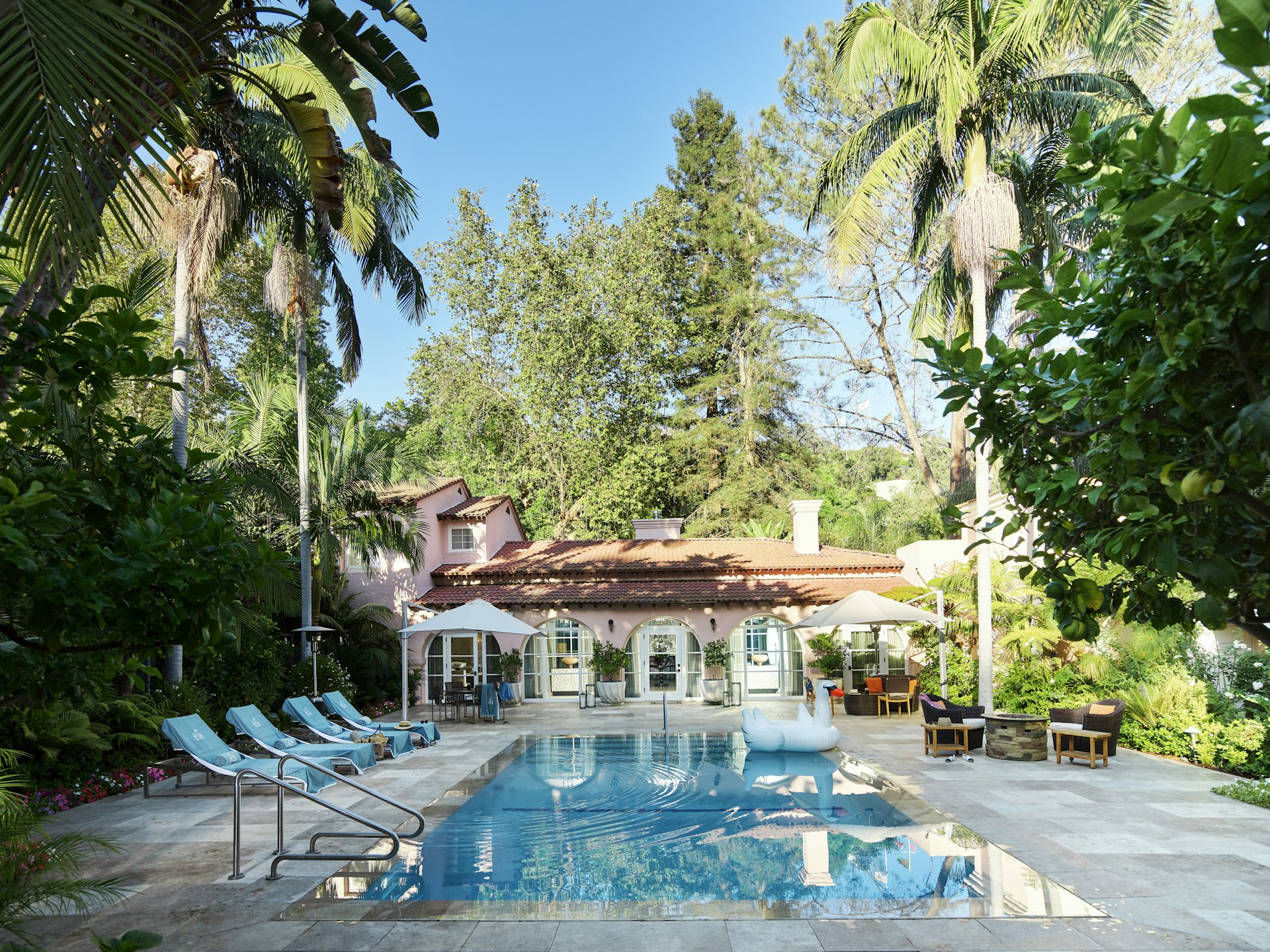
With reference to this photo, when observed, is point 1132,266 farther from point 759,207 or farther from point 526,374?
point 759,207

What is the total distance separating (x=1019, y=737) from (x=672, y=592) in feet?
38.6

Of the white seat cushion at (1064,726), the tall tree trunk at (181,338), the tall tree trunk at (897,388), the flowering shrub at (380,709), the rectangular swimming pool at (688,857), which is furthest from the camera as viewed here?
the tall tree trunk at (897,388)

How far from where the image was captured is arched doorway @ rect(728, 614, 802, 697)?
24531 mm

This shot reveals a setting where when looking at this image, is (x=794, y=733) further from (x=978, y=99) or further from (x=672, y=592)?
(x=978, y=99)

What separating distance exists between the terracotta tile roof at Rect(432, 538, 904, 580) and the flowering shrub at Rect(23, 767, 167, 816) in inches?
530

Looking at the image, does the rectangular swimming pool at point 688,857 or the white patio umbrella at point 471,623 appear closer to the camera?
the rectangular swimming pool at point 688,857

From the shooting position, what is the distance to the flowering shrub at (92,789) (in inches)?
421

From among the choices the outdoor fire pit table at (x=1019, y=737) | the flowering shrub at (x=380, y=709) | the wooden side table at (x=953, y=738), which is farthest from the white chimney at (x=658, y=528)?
the outdoor fire pit table at (x=1019, y=737)

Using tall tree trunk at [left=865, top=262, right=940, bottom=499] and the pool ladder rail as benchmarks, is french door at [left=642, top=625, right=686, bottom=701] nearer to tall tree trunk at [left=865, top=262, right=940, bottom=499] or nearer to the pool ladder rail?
tall tree trunk at [left=865, top=262, right=940, bottom=499]

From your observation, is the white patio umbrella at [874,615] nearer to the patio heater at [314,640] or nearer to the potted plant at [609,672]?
the potted plant at [609,672]

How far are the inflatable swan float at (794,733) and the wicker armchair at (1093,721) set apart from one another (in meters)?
3.56

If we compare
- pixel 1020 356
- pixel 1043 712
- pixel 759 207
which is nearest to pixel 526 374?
pixel 759 207

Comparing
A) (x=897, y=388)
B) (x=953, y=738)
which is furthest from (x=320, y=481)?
(x=897, y=388)

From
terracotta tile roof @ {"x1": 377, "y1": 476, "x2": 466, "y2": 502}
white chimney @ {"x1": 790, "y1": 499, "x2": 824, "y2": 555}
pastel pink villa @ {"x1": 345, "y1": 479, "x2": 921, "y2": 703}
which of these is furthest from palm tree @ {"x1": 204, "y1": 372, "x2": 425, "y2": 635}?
white chimney @ {"x1": 790, "y1": 499, "x2": 824, "y2": 555}
